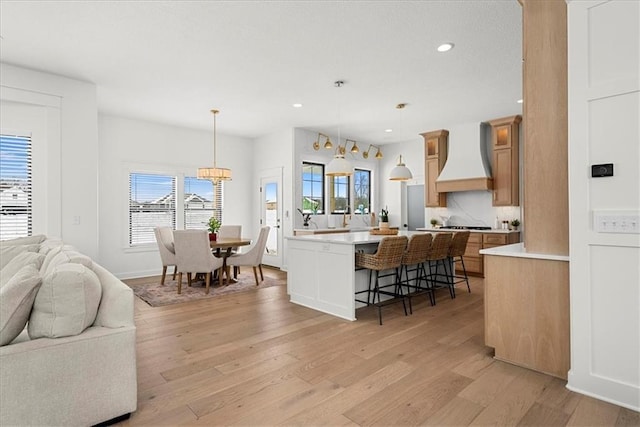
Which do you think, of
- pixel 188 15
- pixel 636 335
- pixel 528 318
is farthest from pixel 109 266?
pixel 636 335

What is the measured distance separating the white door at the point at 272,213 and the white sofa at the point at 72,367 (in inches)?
215

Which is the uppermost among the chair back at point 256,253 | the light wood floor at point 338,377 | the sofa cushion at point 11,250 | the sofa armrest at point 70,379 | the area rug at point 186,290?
the sofa cushion at point 11,250

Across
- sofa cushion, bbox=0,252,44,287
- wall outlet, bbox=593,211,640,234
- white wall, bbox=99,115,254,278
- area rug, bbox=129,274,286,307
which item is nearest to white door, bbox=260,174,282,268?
white wall, bbox=99,115,254,278

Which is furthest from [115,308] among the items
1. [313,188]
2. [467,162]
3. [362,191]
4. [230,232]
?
[362,191]

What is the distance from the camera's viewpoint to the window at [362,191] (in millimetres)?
8641

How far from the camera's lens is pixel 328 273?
13.6ft

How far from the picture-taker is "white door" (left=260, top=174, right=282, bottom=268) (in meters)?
7.54

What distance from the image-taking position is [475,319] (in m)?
3.86

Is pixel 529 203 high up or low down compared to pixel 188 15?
down

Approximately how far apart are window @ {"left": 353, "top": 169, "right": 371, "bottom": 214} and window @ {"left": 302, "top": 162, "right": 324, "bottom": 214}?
3.24 ft

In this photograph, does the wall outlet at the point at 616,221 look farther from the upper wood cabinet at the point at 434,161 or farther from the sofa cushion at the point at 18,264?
the upper wood cabinet at the point at 434,161

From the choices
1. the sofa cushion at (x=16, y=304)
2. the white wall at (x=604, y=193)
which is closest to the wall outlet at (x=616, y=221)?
the white wall at (x=604, y=193)

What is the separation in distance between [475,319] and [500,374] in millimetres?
1381

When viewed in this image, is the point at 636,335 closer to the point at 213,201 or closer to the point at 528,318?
the point at 528,318
